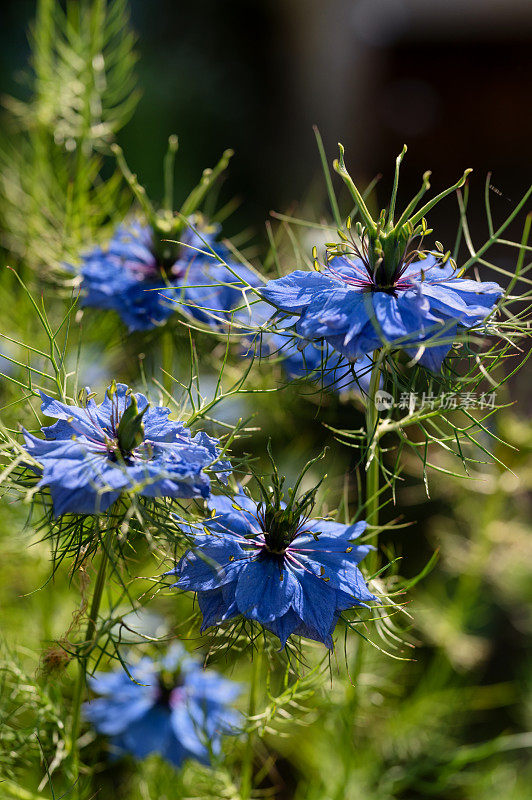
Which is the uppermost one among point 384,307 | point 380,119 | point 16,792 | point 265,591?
point 380,119

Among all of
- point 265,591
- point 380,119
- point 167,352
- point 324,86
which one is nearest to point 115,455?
point 265,591

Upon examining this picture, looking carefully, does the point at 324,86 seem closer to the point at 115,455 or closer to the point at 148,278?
the point at 148,278

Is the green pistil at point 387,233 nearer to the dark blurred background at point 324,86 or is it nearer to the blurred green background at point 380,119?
the blurred green background at point 380,119

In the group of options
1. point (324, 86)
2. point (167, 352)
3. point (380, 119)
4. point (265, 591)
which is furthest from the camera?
point (324, 86)

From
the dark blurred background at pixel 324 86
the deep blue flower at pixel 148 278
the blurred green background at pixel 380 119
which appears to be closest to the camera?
the deep blue flower at pixel 148 278

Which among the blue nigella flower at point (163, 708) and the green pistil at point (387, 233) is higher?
the green pistil at point (387, 233)

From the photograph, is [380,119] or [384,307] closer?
[384,307]

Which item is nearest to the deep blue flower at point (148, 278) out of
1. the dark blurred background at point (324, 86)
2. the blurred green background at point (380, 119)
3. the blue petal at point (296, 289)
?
Result: the blue petal at point (296, 289)
